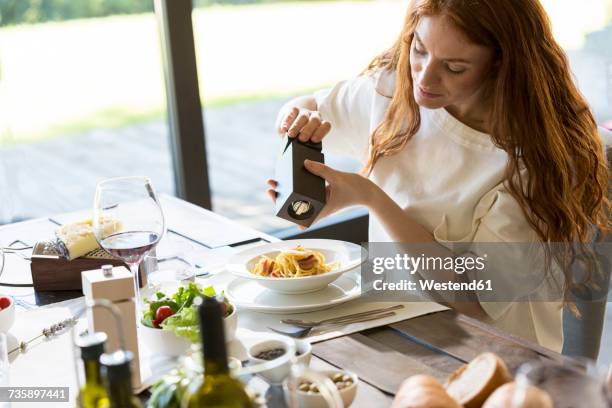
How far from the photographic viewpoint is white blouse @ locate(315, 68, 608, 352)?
73.2 inches

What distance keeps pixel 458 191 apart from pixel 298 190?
494 mm

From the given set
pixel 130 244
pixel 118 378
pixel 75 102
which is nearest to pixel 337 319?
pixel 130 244

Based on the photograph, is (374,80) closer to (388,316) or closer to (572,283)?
(572,283)

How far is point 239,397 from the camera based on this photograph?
841 millimetres

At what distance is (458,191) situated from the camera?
196cm

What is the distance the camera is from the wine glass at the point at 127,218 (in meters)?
1.41

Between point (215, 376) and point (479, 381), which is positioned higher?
point (215, 376)

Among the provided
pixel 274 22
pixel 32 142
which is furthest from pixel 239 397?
pixel 274 22

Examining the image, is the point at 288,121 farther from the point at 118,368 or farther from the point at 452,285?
the point at 118,368

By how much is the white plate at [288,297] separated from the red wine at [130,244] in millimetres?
190

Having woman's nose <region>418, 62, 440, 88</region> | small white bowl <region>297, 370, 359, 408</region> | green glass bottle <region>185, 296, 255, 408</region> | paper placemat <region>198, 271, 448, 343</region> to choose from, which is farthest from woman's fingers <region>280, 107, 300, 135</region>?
green glass bottle <region>185, 296, 255, 408</region>

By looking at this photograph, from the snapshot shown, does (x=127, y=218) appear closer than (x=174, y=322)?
No

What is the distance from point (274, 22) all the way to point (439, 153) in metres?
1.56

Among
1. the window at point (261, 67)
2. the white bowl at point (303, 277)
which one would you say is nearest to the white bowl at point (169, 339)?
the white bowl at point (303, 277)
